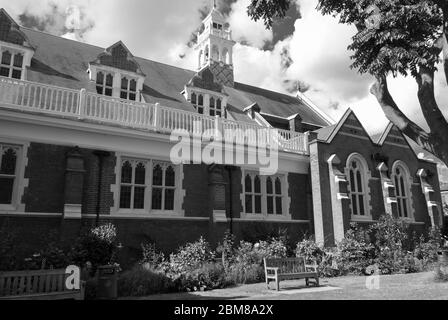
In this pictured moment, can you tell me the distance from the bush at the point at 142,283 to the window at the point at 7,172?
5.00 m

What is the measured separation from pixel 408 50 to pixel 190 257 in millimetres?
9767

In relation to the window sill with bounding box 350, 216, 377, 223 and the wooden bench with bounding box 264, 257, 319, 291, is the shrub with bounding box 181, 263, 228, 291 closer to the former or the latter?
the wooden bench with bounding box 264, 257, 319, 291

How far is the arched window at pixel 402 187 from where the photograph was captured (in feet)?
74.9

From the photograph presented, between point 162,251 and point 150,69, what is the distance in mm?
11892

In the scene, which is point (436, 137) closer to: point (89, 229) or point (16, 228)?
point (89, 229)

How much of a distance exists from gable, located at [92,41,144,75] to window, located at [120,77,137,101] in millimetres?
551

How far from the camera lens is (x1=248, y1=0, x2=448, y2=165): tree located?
10.0m

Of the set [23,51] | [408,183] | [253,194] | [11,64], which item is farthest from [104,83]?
[408,183]

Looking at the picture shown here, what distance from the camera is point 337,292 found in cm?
1135

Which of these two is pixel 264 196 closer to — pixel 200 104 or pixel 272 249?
pixel 272 249

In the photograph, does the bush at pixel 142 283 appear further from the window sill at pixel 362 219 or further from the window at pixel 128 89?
the window sill at pixel 362 219

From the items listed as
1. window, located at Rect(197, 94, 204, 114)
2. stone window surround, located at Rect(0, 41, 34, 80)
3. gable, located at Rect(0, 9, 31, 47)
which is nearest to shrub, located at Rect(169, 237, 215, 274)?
window, located at Rect(197, 94, 204, 114)
